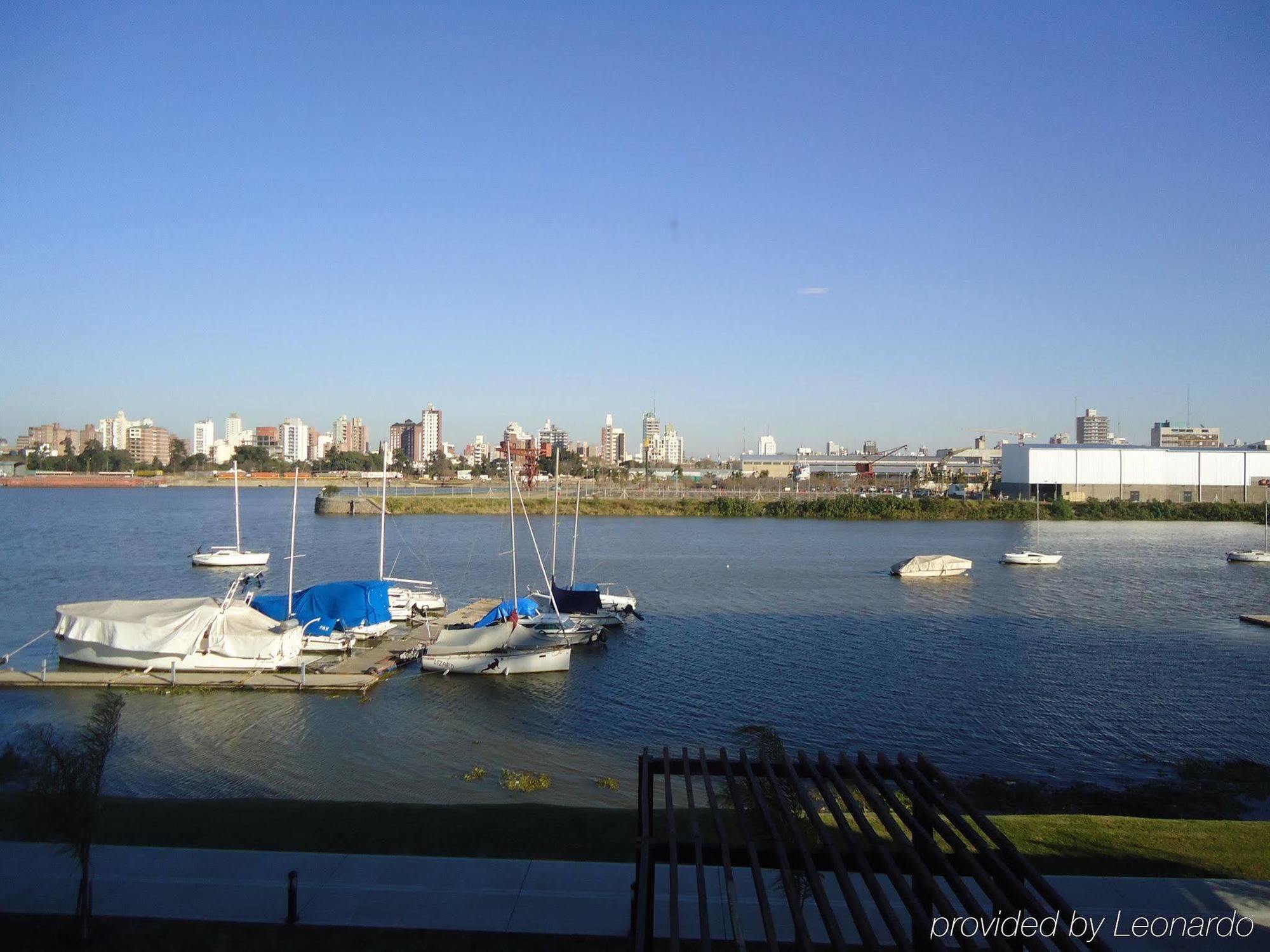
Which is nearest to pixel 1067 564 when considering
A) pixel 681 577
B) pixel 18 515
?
pixel 681 577

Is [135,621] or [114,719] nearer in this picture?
[114,719]

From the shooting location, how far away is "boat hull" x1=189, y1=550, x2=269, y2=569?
45031 mm

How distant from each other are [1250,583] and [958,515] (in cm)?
4181

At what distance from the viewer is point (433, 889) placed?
7.97 metres

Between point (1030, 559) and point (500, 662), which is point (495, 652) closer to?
point (500, 662)

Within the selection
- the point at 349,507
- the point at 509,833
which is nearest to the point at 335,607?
the point at 509,833

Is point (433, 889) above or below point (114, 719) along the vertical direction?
below

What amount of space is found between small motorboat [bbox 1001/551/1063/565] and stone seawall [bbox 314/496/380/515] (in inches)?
2023

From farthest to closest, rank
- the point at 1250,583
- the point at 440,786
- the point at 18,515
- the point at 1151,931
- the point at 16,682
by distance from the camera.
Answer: the point at 18,515 → the point at 1250,583 → the point at 16,682 → the point at 440,786 → the point at 1151,931

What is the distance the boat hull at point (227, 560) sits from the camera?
45.0 metres

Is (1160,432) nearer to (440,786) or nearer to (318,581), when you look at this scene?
(318,581)

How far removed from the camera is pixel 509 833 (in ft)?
32.1

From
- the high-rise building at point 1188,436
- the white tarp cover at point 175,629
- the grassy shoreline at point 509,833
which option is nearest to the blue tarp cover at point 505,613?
the white tarp cover at point 175,629

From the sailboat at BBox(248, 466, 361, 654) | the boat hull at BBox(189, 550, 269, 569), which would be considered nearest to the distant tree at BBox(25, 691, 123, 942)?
the sailboat at BBox(248, 466, 361, 654)
